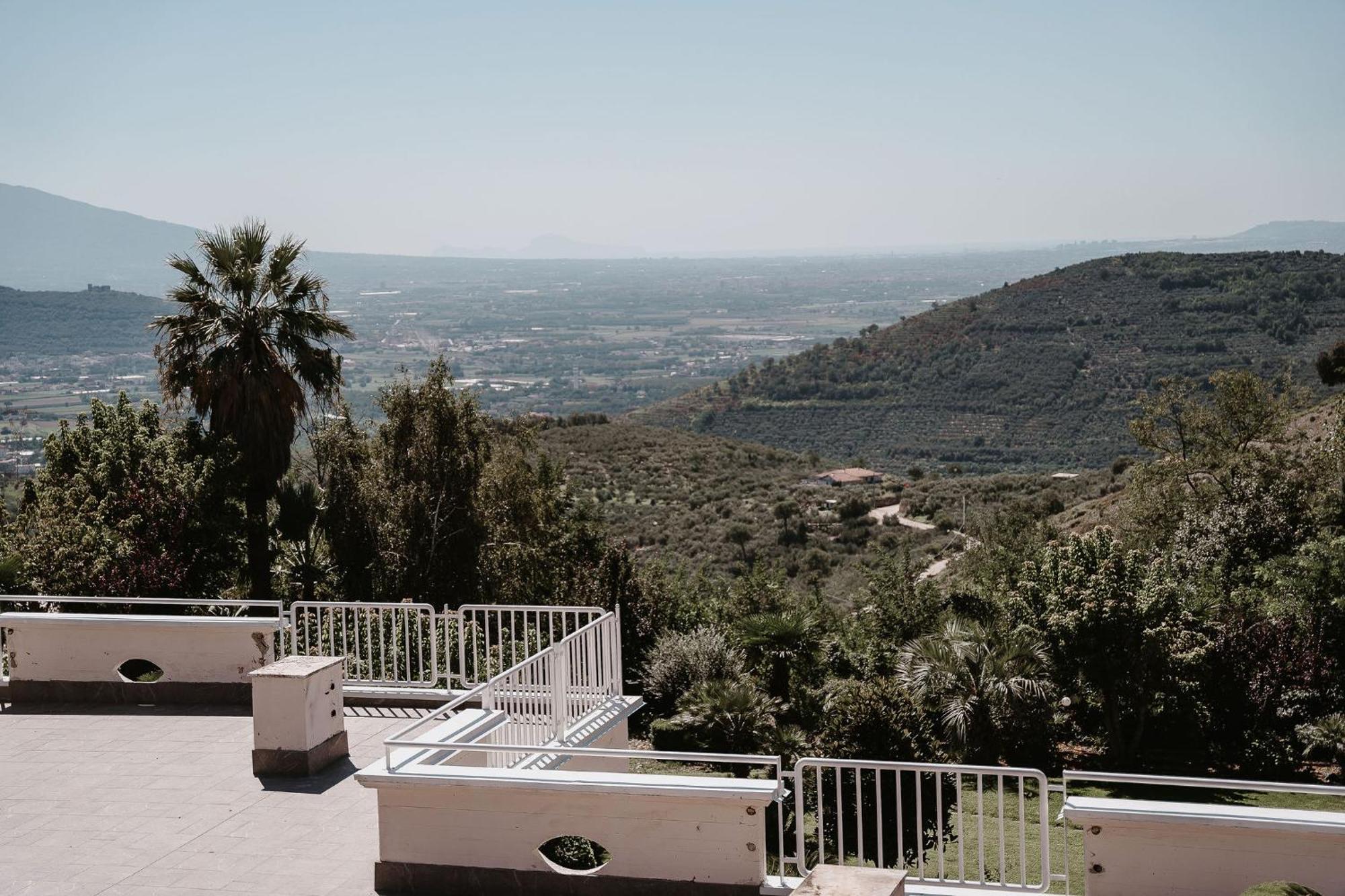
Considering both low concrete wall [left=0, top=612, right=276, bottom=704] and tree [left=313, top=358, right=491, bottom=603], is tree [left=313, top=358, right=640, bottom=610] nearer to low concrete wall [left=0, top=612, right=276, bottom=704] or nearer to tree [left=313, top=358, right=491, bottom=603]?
tree [left=313, top=358, right=491, bottom=603]

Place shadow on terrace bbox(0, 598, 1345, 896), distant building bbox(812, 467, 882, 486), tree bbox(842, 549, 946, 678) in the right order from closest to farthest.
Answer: shadow on terrace bbox(0, 598, 1345, 896) < tree bbox(842, 549, 946, 678) < distant building bbox(812, 467, 882, 486)

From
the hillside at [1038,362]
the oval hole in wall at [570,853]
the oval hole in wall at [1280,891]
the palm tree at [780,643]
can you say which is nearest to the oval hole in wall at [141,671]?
the oval hole in wall at [570,853]

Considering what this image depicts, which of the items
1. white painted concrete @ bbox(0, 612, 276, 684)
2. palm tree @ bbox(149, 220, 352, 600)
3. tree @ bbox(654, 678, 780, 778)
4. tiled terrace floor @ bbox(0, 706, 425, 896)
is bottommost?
tree @ bbox(654, 678, 780, 778)

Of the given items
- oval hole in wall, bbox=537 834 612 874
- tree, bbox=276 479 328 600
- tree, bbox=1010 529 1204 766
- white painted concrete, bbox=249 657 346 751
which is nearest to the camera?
oval hole in wall, bbox=537 834 612 874

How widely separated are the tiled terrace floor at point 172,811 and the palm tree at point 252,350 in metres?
7.01

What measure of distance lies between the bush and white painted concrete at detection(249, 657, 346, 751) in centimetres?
659

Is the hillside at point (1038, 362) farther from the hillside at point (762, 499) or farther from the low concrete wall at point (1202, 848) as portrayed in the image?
the low concrete wall at point (1202, 848)

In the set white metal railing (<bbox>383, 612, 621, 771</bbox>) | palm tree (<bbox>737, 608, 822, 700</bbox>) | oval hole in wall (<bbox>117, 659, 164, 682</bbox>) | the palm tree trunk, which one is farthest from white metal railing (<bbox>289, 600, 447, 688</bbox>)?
palm tree (<bbox>737, 608, 822, 700</bbox>)

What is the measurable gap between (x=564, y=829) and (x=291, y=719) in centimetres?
290

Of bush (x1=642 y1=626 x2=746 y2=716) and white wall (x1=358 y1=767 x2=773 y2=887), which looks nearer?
white wall (x1=358 y1=767 x2=773 y2=887)

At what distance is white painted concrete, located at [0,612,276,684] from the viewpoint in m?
10.4

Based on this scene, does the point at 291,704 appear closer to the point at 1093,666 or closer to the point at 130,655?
the point at 130,655

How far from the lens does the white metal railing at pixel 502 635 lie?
9773 millimetres

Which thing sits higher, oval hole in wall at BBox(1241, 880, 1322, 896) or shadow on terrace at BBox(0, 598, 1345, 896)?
oval hole in wall at BBox(1241, 880, 1322, 896)
